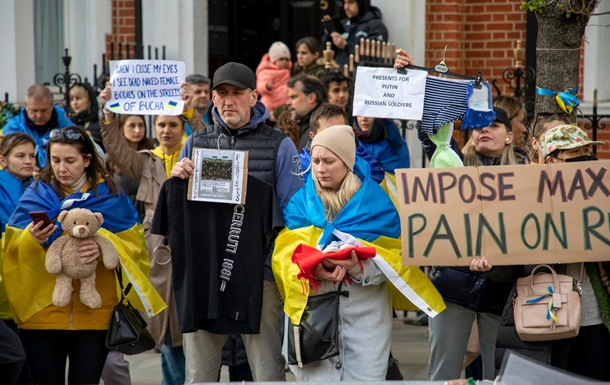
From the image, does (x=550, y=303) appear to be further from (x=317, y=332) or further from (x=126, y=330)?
(x=126, y=330)

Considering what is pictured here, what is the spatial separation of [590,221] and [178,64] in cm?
363

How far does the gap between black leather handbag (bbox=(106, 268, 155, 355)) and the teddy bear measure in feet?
0.42

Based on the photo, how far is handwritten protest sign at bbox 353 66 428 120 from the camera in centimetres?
611

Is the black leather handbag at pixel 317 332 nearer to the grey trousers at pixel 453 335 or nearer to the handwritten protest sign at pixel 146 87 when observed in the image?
the grey trousers at pixel 453 335

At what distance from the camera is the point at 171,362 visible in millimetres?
7066

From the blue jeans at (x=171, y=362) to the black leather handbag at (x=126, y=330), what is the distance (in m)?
1.02

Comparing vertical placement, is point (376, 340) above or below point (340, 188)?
below

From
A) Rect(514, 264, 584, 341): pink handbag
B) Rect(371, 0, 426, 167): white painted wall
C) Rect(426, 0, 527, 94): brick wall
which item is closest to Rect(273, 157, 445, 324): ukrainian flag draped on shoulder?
Rect(514, 264, 584, 341): pink handbag

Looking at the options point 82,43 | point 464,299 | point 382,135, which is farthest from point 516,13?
point 464,299

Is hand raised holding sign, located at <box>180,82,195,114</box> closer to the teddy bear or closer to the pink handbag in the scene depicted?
the teddy bear

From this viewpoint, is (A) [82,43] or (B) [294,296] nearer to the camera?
(B) [294,296]

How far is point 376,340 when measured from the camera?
217 inches

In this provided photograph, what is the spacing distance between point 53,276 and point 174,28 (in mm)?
6364

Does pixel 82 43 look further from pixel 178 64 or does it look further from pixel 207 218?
pixel 207 218
